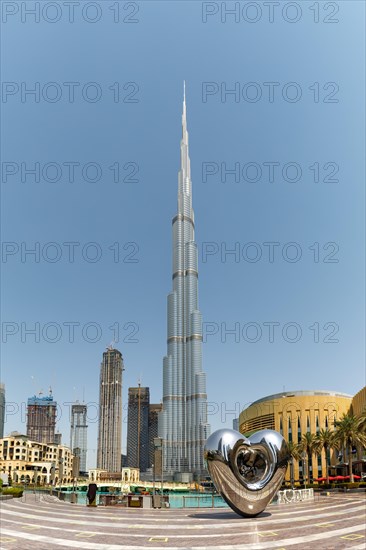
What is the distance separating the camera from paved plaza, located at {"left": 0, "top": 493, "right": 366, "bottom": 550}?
61.4ft

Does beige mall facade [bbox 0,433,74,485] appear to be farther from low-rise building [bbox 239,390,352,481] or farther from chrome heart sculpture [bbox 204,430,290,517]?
chrome heart sculpture [bbox 204,430,290,517]

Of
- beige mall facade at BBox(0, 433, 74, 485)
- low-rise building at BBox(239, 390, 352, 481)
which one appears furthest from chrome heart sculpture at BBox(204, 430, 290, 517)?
beige mall facade at BBox(0, 433, 74, 485)

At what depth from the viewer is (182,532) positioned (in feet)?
73.3

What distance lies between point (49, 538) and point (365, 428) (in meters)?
63.4

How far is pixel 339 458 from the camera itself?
119750 mm

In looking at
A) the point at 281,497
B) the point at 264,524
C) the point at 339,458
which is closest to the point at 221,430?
the point at 264,524

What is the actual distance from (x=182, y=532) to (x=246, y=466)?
5966mm

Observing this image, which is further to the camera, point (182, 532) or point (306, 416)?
point (306, 416)

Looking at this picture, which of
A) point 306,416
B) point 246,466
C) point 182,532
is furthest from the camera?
point 306,416

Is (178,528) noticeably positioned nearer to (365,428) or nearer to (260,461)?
(260,461)

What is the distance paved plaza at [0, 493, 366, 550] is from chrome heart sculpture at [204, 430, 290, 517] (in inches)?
43.5

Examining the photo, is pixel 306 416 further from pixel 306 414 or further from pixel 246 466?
pixel 246 466

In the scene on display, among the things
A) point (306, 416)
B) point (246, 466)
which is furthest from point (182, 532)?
point (306, 416)

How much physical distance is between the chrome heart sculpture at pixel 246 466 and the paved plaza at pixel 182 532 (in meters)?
1.11
